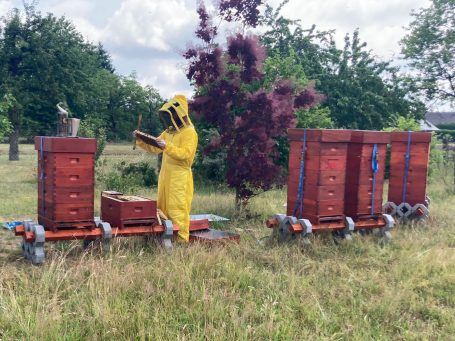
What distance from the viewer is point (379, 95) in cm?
1877

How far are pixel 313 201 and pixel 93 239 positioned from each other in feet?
8.36

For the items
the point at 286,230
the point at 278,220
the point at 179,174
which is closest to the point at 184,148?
the point at 179,174

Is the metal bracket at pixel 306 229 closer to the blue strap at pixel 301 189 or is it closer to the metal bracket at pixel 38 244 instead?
the blue strap at pixel 301 189

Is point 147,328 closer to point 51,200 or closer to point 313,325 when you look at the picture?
point 313,325

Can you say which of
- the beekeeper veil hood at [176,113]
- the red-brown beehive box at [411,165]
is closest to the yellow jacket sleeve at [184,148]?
the beekeeper veil hood at [176,113]

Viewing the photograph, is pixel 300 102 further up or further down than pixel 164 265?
further up

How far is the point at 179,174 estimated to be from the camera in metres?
5.90

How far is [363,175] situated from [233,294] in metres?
3.00

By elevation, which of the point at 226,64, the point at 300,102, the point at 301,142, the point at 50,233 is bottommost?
the point at 50,233

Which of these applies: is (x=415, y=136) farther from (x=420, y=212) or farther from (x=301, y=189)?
(x=301, y=189)

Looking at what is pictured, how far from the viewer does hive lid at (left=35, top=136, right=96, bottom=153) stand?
4684 millimetres

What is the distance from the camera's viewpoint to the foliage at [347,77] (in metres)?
18.3

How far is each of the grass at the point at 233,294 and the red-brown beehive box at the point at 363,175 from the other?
28.7 inches

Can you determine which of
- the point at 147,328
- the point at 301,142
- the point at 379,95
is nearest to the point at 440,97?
the point at 379,95
